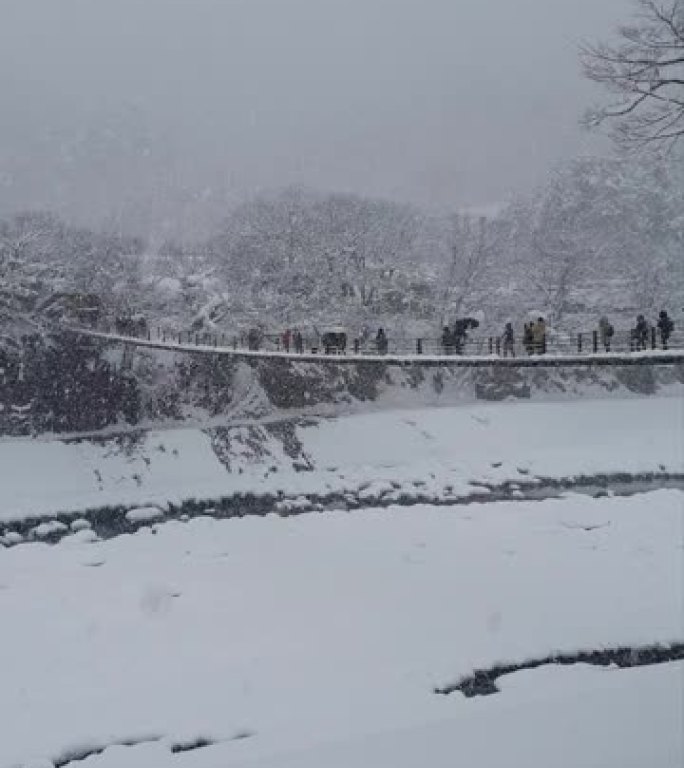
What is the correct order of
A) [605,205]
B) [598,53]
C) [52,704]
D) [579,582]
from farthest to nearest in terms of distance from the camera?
[605,205] < [579,582] < [52,704] < [598,53]

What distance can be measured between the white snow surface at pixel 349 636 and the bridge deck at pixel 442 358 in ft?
21.9

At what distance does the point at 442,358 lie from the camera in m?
26.4

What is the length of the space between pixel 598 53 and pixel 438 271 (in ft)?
112

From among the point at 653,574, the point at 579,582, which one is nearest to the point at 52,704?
the point at 579,582

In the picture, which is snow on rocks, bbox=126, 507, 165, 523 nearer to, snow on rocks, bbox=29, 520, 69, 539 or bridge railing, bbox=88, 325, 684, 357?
snow on rocks, bbox=29, 520, 69, 539

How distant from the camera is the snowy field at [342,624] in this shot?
4.85 metres

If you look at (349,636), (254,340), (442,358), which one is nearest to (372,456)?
(442,358)

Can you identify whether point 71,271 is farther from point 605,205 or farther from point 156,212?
point 156,212

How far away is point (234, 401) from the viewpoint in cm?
2928

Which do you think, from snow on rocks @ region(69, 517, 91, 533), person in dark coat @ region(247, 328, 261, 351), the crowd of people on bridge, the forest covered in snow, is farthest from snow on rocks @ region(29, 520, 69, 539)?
the forest covered in snow

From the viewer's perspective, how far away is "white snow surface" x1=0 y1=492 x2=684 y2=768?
4.76 m

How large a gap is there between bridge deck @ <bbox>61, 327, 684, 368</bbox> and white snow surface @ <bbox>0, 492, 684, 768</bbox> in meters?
6.66

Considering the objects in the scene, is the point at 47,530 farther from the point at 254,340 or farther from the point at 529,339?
the point at 529,339

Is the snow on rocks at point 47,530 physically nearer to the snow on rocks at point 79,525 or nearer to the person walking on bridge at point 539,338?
the snow on rocks at point 79,525
